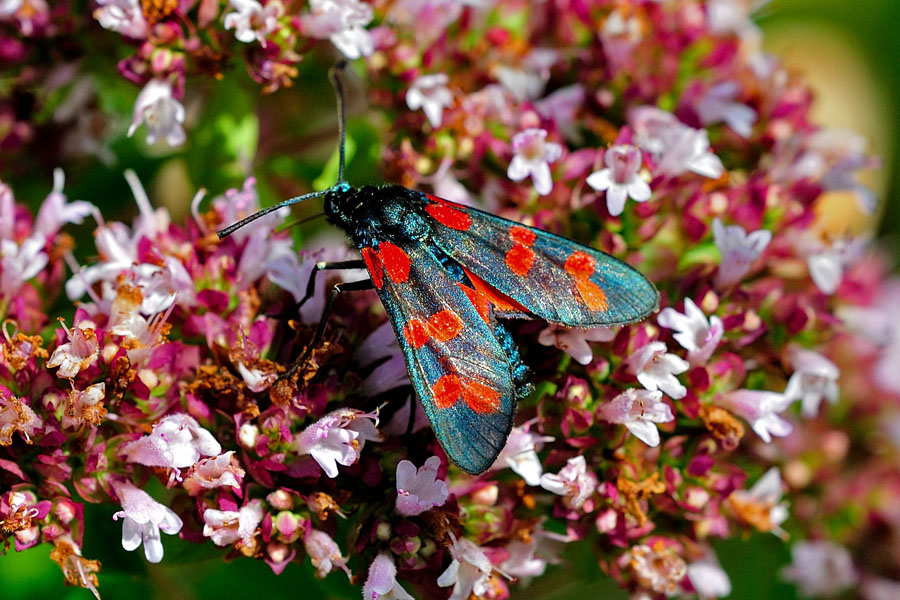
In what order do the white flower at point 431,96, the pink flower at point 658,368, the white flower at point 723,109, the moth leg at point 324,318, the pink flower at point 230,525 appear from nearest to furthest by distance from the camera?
the pink flower at point 230,525, the moth leg at point 324,318, the pink flower at point 658,368, the white flower at point 431,96, the white flower at point 723,109

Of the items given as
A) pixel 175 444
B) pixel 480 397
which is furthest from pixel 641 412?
pixel 175 444

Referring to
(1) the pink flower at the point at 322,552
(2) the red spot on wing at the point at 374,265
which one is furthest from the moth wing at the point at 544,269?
(1) the pink flower at the point at 322,552

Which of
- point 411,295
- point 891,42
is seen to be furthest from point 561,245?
point 891,42

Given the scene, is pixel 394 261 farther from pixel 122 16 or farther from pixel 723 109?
pixel 723 109

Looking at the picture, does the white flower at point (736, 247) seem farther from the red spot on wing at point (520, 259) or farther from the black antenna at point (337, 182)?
the black antenna at point (337, 182)

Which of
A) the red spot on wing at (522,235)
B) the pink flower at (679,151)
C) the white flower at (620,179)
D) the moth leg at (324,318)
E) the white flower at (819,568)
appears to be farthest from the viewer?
the white flower at (819,568)

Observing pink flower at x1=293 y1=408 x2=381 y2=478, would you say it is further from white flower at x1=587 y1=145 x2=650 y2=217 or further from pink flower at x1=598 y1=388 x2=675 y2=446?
white flower at x1=587 y1=145 x2=650 y2=217

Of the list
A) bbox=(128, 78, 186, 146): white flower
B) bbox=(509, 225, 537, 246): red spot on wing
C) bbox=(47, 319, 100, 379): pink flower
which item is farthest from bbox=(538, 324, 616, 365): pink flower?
bbox=(128, 78, 186, 146): white flower
